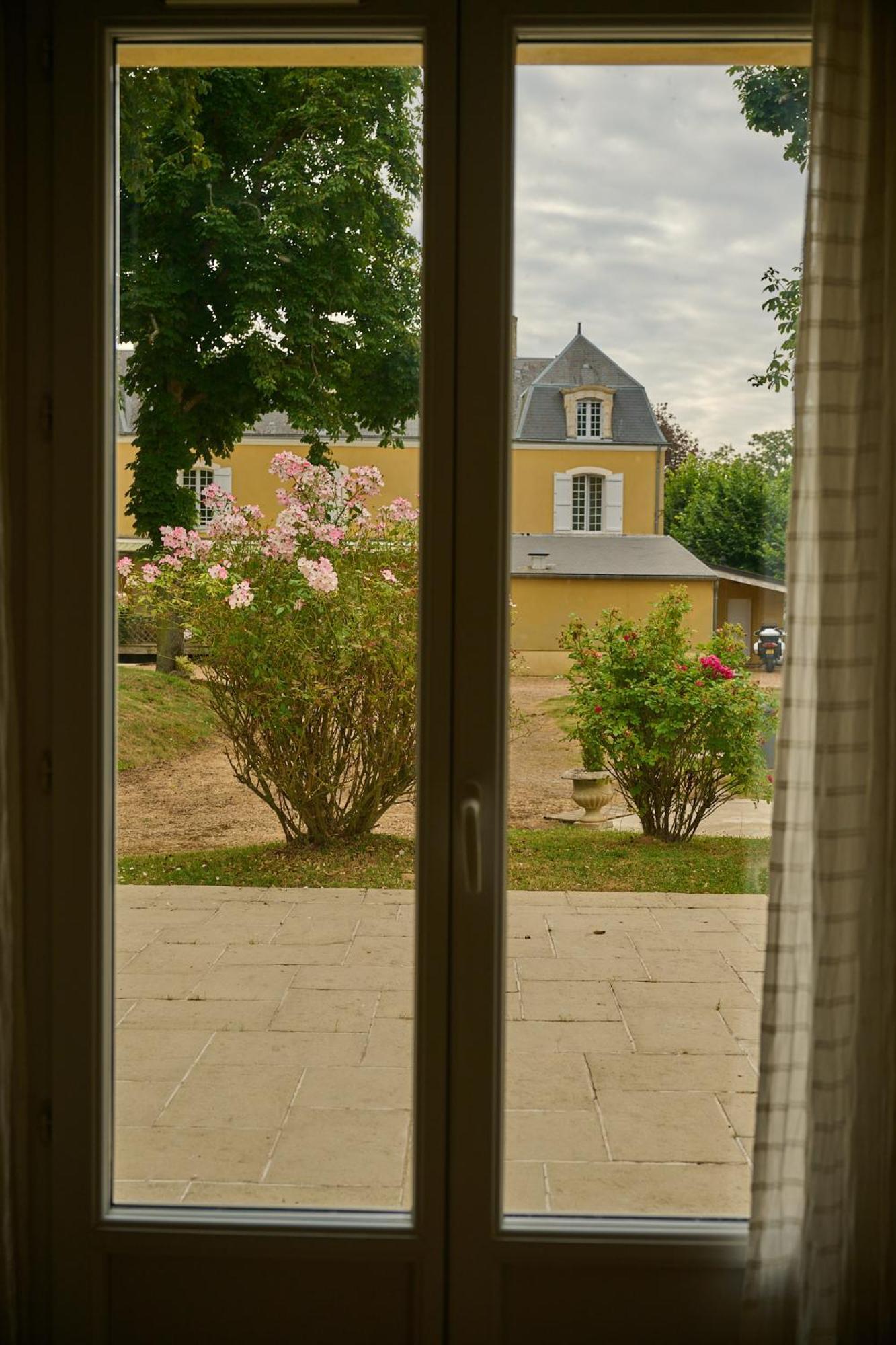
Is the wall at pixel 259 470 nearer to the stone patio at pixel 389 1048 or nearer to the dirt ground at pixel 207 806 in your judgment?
the dirt ground at pixel 207 806

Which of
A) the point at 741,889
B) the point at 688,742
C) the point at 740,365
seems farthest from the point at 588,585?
the point at 741,889

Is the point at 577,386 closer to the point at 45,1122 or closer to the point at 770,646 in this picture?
the point at 770,646

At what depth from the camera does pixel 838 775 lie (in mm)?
1923

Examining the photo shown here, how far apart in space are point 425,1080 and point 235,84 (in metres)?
1.85

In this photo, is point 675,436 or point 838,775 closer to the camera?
point 838,775

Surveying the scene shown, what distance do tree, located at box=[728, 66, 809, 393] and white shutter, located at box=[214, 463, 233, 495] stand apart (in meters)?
1.03

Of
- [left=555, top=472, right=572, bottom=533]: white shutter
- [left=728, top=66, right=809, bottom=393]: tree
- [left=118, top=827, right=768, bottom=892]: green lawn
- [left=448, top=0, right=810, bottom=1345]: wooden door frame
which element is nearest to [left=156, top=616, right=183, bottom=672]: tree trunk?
[left=118, top=827, right=768, bottom=892]: green lawn

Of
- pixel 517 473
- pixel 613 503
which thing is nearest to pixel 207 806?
pixel 517 473

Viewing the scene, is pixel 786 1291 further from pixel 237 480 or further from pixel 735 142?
pixel 735 142

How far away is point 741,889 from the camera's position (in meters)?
2.13

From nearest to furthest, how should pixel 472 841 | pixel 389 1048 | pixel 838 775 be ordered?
1. pixel 838 775
2. pixel 472 841
3. pixel 389 1048

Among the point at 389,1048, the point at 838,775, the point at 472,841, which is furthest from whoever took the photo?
the point at 389,1048

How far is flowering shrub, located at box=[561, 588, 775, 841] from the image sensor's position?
213 centimetres

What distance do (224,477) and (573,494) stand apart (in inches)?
25.7
